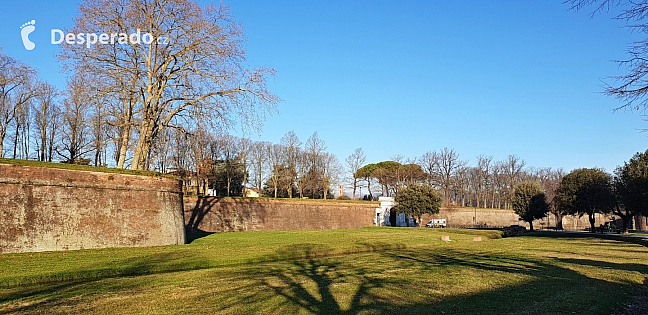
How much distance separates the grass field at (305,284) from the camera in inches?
352

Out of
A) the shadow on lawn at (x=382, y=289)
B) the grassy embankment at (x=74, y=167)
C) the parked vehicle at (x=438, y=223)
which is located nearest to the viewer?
the shadow on lawn at (x=382, y=289)

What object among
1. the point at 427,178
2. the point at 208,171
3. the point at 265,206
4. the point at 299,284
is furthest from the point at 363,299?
the point at 427,178

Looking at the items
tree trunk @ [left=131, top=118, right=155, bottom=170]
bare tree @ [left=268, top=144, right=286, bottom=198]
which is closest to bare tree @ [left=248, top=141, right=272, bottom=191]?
bare tree @ [left=268, top=144, right=286, bottom=198]

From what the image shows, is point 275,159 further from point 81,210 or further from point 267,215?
point 81,210

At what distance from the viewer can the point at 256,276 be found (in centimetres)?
1338

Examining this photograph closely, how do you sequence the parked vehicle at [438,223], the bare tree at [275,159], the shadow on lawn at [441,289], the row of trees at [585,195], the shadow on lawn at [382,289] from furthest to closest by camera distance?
the bare tree at [275,159]
the parked vehicle at [438,223]
the row of trees at [585,195]
the shadow on lawn at [382,289]
the shadow on lawn at [441,289]

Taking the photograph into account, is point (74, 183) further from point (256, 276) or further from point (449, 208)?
point (449, 208)

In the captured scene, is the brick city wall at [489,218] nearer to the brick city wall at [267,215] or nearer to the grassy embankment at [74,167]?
the brick city wall at [267,215]

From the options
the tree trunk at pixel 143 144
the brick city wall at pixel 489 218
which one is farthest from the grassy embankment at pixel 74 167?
the brick city wall at pixel 489 218

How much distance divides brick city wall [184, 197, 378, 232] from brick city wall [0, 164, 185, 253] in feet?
46.5

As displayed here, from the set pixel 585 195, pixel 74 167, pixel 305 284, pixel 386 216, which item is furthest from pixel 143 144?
pixel 585 195

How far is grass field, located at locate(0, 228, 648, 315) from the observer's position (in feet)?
29.4

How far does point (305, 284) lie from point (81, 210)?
39.8 ft

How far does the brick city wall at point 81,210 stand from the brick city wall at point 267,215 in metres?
14.2
